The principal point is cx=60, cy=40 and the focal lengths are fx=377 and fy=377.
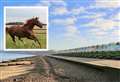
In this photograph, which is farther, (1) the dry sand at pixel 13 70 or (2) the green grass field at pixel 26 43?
(2) the green grass field at pixel 26 43

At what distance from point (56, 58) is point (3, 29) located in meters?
1.05

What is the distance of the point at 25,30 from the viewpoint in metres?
6.54

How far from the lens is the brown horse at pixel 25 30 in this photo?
253 inches

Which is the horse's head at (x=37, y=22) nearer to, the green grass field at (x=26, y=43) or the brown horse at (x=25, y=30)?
the brown horse at (x=25, y=30)

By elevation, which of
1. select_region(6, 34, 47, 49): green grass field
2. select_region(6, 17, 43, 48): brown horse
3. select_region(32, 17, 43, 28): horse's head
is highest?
select_region(32, 17, 43, 28): horse's head

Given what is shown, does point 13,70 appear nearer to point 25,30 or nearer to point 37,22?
point 25,30

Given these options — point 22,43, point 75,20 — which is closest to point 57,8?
point 75,20

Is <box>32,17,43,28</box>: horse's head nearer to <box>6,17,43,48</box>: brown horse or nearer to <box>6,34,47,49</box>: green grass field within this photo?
<box>6,17,43,48</box>: brown horse

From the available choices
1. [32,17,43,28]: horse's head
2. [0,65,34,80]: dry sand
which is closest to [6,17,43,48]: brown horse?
[32,17,43,28]: horse's head

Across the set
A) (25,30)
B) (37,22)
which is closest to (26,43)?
(25,30)

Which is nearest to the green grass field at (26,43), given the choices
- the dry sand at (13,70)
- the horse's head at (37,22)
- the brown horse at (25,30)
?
the brown horse at (25,30)

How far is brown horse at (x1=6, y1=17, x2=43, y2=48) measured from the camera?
6.44 metres

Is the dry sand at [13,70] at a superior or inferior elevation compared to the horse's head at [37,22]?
inferior

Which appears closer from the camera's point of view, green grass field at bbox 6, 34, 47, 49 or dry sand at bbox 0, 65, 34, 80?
dry sand at bbox 0, 65, 34, 80
